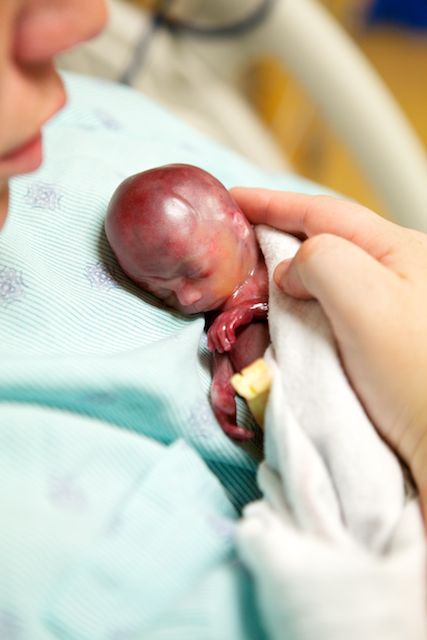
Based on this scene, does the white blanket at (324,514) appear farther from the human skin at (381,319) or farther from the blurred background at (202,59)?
the blurred background at (202,59)

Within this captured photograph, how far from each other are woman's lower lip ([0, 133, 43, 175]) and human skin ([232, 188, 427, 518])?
0.24 meters

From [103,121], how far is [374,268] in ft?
1.57

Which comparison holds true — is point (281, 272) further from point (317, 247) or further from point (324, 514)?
point (324, 514)

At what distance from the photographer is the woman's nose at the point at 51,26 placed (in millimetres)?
470

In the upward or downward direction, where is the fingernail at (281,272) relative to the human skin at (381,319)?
downward

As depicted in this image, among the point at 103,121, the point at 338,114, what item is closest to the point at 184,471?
the point at 103,121

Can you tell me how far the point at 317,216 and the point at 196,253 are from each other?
13cm

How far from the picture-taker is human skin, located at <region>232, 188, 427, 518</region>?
600 mm

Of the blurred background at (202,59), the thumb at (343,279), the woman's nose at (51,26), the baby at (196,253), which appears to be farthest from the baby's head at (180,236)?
the blurred background at (202,59)

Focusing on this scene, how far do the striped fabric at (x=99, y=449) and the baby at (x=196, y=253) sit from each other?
0.07ft

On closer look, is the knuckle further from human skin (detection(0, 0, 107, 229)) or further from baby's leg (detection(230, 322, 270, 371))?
human skin (detection(0, 0, 107, 229))

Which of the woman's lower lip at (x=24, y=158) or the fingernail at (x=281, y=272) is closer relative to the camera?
the woman's lower lip at (x=24, y=158)

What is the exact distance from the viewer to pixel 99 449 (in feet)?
1.95

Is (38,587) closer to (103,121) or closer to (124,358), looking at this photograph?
(124,358)
